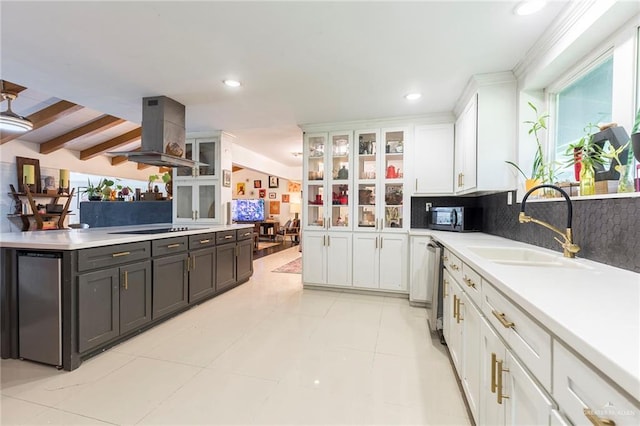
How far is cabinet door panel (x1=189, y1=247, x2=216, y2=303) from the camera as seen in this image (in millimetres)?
3232

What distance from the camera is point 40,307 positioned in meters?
2.04

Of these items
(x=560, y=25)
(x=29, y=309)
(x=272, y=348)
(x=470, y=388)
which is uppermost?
(x=560, y=25)

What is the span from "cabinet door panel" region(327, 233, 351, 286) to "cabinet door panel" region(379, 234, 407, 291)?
0.46 meters

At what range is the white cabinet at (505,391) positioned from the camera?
2.77ft

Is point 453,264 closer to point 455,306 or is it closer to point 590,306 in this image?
point 455,306

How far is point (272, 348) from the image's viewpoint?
235cm

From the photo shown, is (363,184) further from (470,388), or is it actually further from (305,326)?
(470,388)

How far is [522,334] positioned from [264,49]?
234cm

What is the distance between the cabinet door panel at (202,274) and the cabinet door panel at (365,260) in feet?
6.27

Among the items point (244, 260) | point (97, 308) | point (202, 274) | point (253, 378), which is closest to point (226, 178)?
point (244, 260)

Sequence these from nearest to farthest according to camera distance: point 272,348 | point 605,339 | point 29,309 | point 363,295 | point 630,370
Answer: point 630,370 → point 605,339 → point 29,309 → point 272,348 → point 363,295

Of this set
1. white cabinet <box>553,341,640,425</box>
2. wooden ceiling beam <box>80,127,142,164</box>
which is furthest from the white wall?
white cabinet <box>553,341,640,425</box>

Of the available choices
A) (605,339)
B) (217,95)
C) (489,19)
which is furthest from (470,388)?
(217,95)

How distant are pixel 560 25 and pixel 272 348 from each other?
3.10 meters
